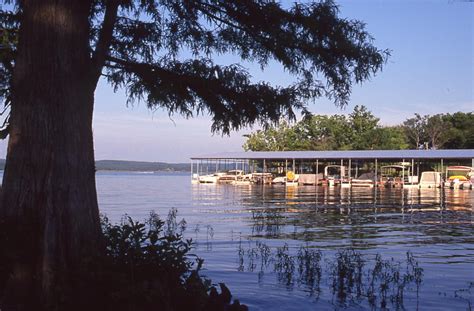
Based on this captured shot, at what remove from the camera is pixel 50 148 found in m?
6.44

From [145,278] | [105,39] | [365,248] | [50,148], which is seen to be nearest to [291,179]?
[365,248]

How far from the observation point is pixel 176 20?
328 inches

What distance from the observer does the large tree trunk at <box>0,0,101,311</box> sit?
6309mm

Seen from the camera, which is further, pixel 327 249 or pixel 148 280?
pixel 327 249

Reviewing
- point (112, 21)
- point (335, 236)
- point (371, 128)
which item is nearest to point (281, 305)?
point (112, 21)

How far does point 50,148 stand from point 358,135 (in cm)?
7832

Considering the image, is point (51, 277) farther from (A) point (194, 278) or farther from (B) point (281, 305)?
(B) point (281, 305)

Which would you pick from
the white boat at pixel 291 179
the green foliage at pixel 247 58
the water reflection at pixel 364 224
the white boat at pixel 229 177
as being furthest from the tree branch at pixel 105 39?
the white boat at pixel 229 177

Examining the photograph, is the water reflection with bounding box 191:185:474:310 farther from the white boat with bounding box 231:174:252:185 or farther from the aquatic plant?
the white boat with bounding box 231:174:252:185

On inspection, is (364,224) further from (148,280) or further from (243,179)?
(243,179)

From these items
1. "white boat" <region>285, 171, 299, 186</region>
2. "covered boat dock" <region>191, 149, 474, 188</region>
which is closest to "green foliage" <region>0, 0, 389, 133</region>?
"covered boat dock" <region>191, 149, 474, 188</region>

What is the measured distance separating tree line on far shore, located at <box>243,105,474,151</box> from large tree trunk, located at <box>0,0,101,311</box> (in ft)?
235

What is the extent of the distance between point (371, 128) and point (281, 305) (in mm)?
75834

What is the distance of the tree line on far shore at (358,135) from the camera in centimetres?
8188
